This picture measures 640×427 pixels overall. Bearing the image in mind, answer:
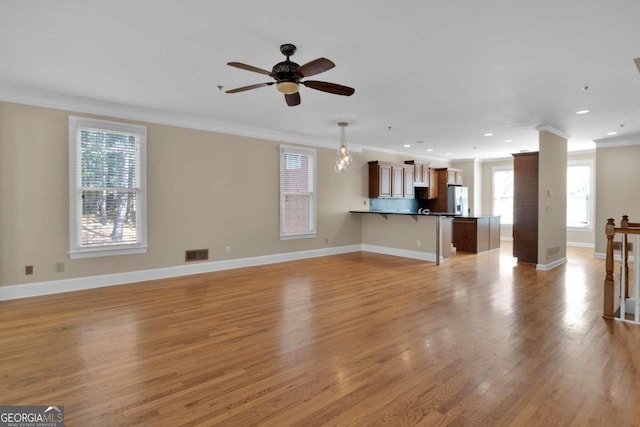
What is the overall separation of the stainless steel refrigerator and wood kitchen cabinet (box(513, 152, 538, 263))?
2.73 m

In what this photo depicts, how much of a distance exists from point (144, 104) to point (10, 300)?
293 cm

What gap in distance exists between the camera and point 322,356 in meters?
2.72

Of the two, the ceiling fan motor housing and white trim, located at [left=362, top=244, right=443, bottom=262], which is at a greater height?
the ceiling fan motor housing

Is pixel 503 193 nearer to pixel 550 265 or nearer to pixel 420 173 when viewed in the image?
pixel 420 173

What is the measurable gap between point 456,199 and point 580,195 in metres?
3.03

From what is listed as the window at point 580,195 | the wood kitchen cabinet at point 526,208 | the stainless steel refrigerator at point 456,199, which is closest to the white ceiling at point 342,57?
the wood kitchen cabinet at point 526,208

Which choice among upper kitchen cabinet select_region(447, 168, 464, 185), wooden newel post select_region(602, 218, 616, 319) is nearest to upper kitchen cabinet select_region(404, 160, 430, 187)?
upper kitchen cabinet select_region(447, 168, 464, 185)

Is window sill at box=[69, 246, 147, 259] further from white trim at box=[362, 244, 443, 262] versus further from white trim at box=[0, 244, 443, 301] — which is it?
white trim at box=[362, 244, 443, 262]

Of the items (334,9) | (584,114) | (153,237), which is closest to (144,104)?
(153,237)

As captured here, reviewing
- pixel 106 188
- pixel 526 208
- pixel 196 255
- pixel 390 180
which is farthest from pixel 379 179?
pixel 106 188

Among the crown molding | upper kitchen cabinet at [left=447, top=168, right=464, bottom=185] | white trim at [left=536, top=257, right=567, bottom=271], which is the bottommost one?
white trim at [left=536, top=257, right=567, bottom=271]

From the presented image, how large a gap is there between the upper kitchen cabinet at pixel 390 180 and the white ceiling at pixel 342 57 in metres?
2.84

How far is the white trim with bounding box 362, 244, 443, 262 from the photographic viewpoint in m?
7.01

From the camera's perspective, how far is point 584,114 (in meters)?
5.14
